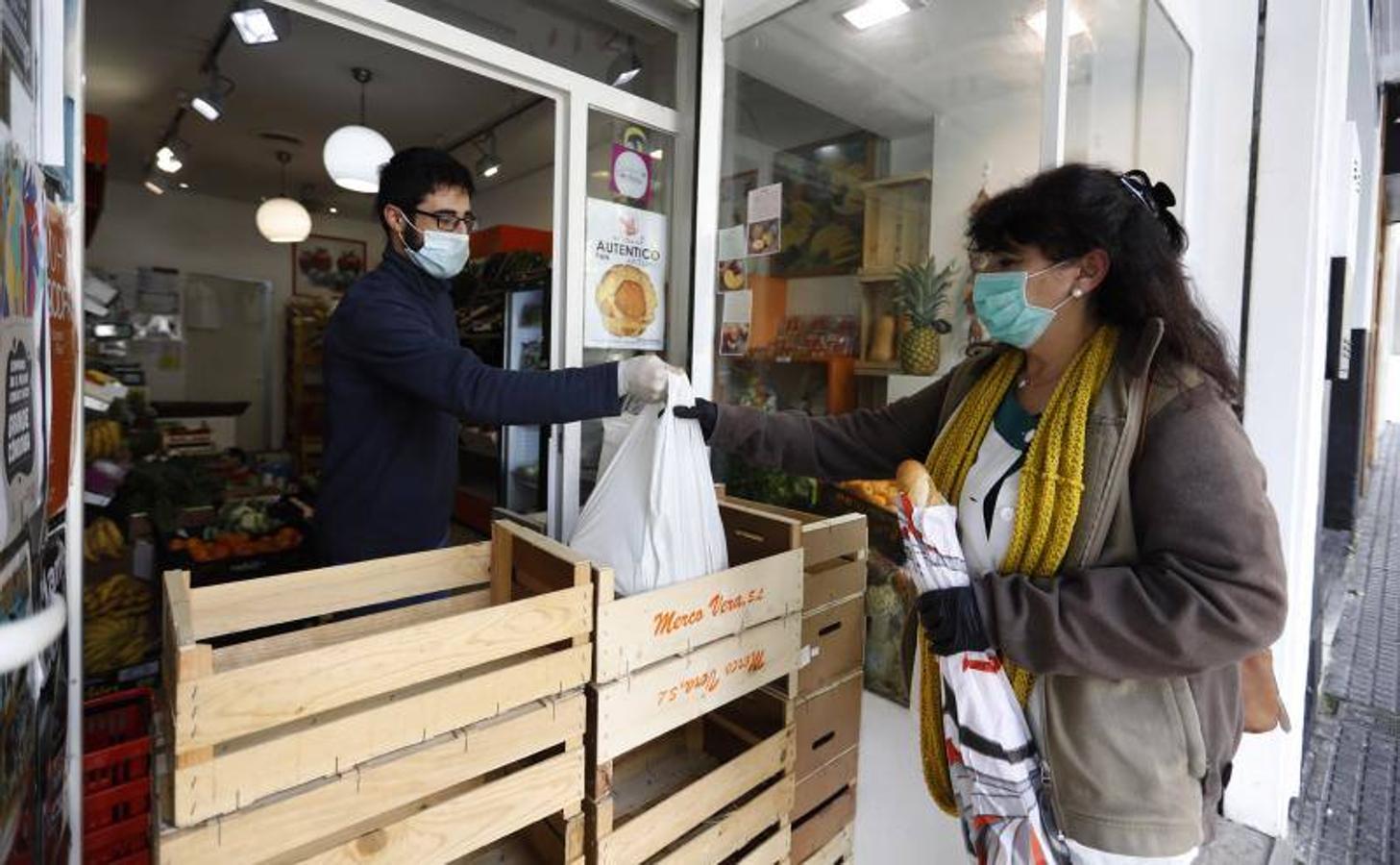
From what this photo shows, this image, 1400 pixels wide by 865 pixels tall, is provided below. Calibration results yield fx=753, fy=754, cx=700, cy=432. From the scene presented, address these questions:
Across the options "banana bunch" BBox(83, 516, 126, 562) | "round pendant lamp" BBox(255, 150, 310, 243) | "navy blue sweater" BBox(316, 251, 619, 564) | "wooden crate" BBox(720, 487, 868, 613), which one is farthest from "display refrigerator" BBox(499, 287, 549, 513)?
"round pendant lamp" BBox(255, 150, 310, 243)

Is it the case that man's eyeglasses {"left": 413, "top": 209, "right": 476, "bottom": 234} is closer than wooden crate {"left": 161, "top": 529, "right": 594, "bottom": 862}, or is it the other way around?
wooden crate {"left": 161, "top": 529, "right": 594, "bottom": 862}

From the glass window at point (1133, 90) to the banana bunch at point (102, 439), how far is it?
3671 mm

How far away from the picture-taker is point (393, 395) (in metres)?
1.63

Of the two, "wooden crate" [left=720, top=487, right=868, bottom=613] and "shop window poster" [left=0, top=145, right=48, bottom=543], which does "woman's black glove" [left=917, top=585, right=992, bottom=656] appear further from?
"shop window poster" [left=0, top=145, right=48, bottom=543]

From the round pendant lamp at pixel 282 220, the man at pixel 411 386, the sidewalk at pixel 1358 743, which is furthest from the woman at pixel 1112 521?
the round pendant lamp at pixel 282 220

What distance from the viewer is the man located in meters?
1.43

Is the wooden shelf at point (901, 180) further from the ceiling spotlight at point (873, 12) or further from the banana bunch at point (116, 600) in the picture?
the banana bunch at point (116, 600)

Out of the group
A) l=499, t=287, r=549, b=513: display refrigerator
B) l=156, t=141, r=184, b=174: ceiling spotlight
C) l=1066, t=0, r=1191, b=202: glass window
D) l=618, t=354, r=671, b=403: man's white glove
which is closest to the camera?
l=618, t=354, r=671, b=403: man's white glove

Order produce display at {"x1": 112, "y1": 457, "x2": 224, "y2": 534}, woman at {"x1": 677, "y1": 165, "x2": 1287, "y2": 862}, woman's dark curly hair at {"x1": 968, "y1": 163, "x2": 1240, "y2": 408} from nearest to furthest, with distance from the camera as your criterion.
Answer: woman at {"x1": 677, "y1": 165, "x2": 1287, "y2": 862} → woman's dark curly hair at {"x1": 968, "y1": 163, "x2": 1240, "y2": 408} → produce display at {"x1": 112, "y1": 457, "x2": 224, "y2": 534}

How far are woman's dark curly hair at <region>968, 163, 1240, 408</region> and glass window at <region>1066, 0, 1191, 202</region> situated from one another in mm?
919

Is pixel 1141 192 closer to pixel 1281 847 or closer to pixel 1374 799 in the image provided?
pixel 1281 847

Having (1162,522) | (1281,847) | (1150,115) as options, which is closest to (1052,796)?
(1162,522)

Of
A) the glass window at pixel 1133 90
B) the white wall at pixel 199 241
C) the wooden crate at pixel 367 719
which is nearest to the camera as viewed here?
the wooden crate at pixel 367 719

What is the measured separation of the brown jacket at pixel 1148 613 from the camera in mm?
961
